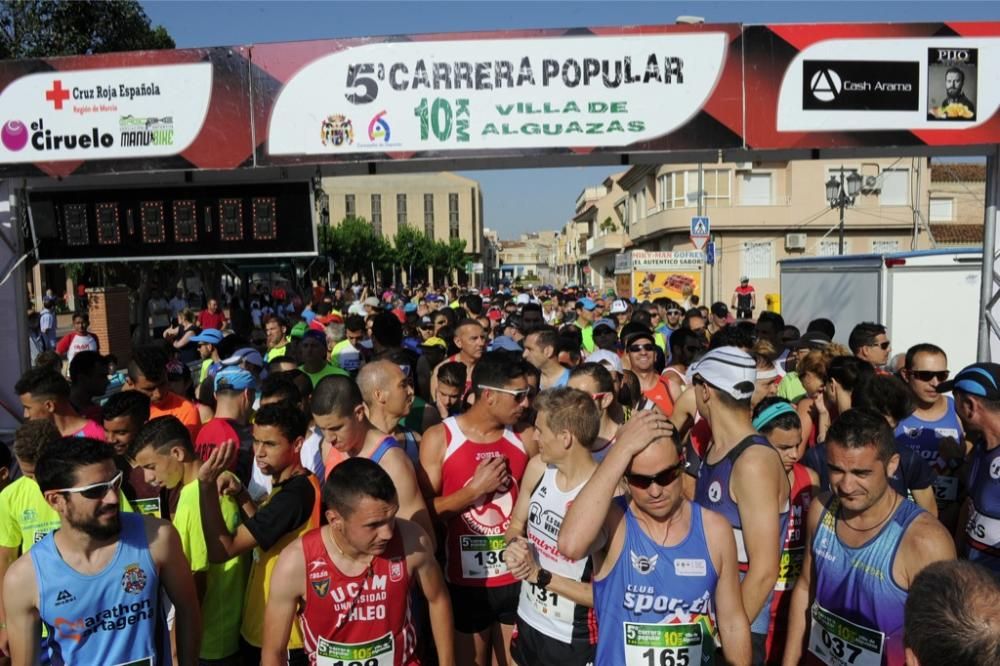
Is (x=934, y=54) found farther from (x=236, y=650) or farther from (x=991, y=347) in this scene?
(x=236, y=650)

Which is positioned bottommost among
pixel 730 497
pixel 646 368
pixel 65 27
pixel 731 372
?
pixel 730 497

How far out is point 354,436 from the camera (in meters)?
3.89

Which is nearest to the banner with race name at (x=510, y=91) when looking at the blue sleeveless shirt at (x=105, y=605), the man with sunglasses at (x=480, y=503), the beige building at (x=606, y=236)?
the man with sunglasses at (x=480, y=503)

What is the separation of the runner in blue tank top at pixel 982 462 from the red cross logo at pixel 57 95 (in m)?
8.16

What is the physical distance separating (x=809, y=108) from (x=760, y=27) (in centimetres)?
90

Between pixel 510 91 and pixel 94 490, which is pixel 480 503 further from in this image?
pixel 510 91

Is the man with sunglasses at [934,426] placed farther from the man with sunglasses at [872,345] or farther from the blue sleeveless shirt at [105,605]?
the blue sleeveless shirt at [105,605]

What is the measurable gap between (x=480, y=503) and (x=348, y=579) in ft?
4.22

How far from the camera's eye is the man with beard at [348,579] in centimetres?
283

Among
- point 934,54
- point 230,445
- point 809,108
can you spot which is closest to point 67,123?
point 230,445

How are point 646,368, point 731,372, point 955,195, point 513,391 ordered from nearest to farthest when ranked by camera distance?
point 731,372 < point 513,391 < point 646,368 < point 955,195

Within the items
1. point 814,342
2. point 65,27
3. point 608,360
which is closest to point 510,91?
point 608,360

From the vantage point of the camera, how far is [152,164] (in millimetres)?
7254

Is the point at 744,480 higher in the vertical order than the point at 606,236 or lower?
lower
